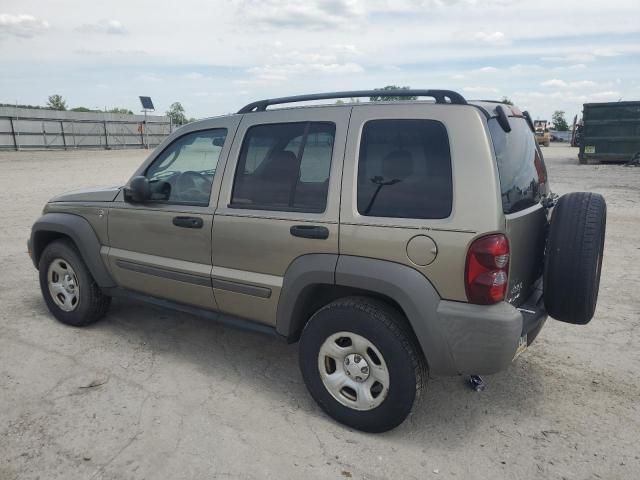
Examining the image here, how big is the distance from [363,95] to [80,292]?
2906 mm

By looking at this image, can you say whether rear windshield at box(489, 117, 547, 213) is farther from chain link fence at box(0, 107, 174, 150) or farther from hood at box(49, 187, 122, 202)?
chain link fence at box(0, 107, 174, 150)

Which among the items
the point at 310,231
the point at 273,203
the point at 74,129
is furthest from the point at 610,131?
the point at 74,129

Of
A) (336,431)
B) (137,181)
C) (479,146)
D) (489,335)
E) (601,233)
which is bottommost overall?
(336,431)

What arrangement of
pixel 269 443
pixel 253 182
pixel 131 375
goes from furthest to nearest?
pixel 131 375
pixel 253 182
pixel 269 443

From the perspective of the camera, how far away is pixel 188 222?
3.60 metres

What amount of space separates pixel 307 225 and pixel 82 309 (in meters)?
2.44

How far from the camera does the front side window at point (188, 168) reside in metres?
3.64

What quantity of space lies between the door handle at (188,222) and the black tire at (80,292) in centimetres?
123

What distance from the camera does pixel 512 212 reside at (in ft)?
8.97

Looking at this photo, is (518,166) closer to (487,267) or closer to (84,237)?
(487,267)

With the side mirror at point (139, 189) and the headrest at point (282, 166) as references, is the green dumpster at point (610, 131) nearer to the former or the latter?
the headrest at point (282, 166)

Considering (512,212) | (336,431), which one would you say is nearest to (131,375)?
(336,431)

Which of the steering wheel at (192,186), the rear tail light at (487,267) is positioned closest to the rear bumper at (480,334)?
the rear tail light at (487,267)

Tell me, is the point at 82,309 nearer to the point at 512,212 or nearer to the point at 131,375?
the point at 131,375
